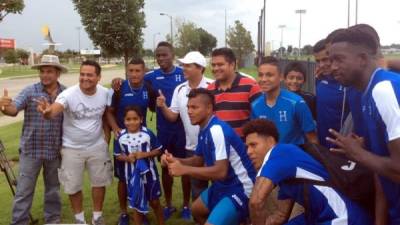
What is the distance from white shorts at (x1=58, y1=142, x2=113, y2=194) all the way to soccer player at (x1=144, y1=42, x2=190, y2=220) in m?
0.83

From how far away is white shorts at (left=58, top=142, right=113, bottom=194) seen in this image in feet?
18.5

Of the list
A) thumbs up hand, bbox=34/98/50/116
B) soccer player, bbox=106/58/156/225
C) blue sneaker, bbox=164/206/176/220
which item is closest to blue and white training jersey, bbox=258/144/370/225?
thumbs up hand, bbox=34/98/50/116

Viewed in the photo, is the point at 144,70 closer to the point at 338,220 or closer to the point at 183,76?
the point at 183,76

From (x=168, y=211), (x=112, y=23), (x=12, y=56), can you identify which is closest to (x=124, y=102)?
(x=168, y=211)

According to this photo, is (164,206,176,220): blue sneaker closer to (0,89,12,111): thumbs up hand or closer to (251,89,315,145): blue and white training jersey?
(251,89,315,145): blue and white training jersey

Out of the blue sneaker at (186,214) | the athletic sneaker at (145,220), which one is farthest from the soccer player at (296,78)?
the athletic sneaker at (145,220)

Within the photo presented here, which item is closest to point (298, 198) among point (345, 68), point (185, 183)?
point (345, 68)

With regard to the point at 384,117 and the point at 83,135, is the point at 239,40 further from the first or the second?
the point at 384,117

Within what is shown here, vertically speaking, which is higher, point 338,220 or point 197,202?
point 338,220

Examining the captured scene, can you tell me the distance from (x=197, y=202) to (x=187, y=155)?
146cm

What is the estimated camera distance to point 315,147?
3.42 metres

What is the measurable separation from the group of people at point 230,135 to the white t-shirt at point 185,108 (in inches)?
0.6

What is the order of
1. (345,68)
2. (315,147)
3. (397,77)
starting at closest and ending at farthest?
(397,77) → (345,68) → (315,147)

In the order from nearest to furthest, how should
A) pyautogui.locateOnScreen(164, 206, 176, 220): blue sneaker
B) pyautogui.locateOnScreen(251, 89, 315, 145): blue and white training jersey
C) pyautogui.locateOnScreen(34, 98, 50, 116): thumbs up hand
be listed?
pyautogui.locateOnScreen(251, 89, 315, 145): blue and white training jersey, pyautogui.locateOnScreen(34, 98, 50, 116): thumbs up hand, pyautogui.locateOnScreen(164, 206, 176, 220): blue sneaker
